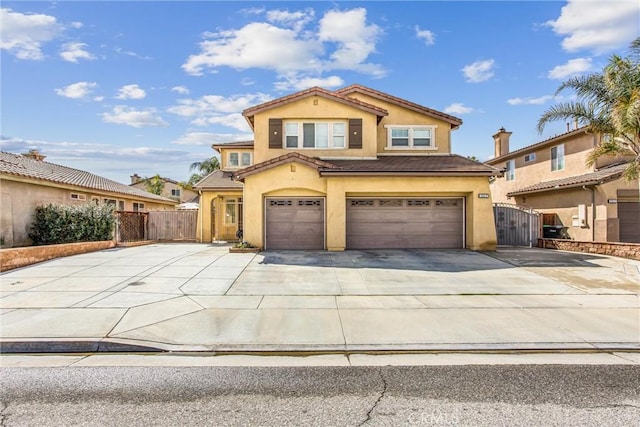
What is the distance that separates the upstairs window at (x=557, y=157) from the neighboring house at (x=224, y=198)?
18.3 m

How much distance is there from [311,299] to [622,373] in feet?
17.7

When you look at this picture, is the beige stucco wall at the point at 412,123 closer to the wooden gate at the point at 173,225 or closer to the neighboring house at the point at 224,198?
the neighboring house at the point at 224,198

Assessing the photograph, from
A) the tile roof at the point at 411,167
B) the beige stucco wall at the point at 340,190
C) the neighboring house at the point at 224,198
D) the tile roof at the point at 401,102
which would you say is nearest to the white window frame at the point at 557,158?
the tile roof at the point at 401,102

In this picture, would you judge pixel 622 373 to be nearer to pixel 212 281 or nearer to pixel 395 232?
pixel 212 281

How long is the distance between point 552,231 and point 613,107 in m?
8.90

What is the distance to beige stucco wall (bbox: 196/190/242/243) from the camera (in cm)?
2019

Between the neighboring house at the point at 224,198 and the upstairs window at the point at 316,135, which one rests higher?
the upstairs window at the point at 316,135

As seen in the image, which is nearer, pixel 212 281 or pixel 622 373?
pixel 622 373

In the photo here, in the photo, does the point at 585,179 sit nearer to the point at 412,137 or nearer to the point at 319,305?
the point at 412,137

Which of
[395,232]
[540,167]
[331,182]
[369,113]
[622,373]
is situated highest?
[369,113]

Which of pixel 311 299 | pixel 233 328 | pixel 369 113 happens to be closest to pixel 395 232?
pixel 369 113

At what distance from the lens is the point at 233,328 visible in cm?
647

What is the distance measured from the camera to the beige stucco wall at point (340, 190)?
15188 millimetres

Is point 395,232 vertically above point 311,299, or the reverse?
point 395,232
